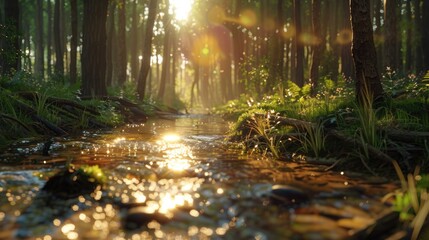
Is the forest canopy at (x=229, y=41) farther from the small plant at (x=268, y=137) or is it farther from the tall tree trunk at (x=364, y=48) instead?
the small plant at (x=268, y=137)

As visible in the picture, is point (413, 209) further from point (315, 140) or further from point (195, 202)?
point (315, 140)

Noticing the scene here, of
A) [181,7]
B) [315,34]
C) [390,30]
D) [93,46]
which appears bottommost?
[93,46]

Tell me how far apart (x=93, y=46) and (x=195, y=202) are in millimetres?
12957

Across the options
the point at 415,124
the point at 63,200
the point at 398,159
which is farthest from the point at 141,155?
the point at 415,124

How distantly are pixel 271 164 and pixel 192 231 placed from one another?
2918 mm

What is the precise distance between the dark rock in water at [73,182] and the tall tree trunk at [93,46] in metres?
11.3

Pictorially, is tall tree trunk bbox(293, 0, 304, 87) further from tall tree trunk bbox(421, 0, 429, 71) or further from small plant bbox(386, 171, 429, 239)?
small plant bbox(386, 171, 429, 239)

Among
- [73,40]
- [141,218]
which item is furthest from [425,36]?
[141,218]

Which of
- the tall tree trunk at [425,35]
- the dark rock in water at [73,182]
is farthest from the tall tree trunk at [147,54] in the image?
the dark rock in water at [73,182]

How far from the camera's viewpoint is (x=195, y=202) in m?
3.87

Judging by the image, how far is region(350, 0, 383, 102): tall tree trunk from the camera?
24.0 ft

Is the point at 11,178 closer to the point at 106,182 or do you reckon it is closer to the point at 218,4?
the point at 106,182

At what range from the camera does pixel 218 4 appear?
33875 millimetres

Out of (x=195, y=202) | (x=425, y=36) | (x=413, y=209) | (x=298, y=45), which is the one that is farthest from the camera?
(x=425, y=36)
